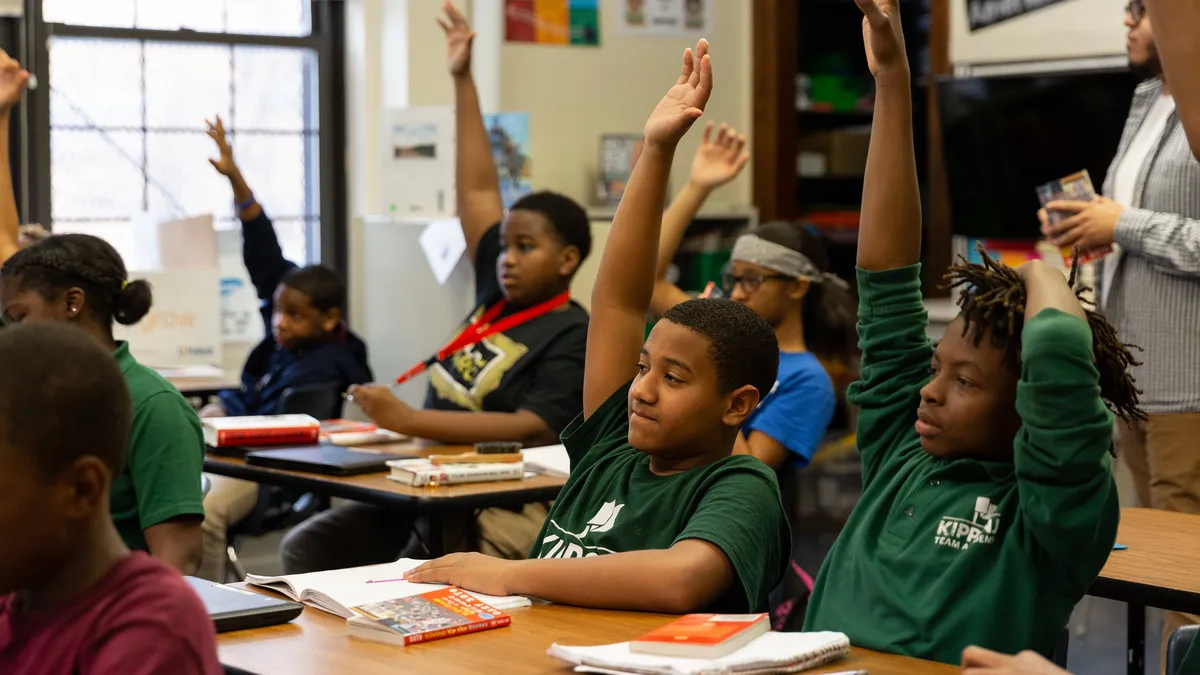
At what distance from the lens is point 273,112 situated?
5.85 metres

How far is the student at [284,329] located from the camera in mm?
4395

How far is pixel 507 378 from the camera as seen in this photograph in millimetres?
3520

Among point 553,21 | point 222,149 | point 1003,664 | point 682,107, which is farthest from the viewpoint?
point 553,21

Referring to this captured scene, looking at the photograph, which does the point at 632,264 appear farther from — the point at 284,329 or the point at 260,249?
the point at 260,249

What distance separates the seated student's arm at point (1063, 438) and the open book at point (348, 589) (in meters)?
0.65

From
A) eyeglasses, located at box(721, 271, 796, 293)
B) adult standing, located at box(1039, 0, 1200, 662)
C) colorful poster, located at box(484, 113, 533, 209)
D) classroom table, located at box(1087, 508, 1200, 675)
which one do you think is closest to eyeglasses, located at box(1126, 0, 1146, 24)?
adult standing, located at box(1039, 0, 1200, 662)

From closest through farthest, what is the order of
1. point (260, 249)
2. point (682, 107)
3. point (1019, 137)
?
point (682, 107)
point (260, 249)
point (1019, 137)

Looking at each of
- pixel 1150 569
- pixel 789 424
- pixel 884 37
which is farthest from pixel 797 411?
pixel 884 37

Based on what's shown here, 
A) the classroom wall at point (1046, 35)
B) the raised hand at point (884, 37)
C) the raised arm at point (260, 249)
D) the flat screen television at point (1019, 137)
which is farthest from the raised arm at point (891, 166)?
the classroom wall at point (1046, 35)

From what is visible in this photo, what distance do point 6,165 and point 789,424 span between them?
191 centimetres

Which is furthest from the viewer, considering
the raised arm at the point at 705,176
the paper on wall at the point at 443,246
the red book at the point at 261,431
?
the paper on wall at the point at 443,246

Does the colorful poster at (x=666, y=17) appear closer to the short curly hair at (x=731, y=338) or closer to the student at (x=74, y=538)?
the short curly hair at (x=731, y=338)

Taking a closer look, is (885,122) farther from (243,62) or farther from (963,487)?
(243,62)

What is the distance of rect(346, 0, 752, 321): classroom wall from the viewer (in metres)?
5.58
